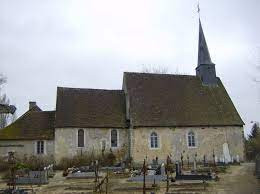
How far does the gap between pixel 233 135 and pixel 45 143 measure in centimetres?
1741

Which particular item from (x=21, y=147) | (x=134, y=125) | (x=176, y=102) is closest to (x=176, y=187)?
(x=134, y=125)

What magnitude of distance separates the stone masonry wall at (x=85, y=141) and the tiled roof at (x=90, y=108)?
0.55 meters

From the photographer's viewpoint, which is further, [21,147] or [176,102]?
[176,102]

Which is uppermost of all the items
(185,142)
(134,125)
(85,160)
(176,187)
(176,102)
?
(176,102)

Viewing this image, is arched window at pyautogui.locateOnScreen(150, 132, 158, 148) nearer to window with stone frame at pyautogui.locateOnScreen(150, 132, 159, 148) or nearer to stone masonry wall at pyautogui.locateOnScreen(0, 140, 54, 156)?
window with stone frame at pyautogui.locateOnScreen(150, 132, 159, 148)

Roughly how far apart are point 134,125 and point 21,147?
10.1 meters

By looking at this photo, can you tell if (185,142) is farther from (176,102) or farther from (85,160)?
(85,160)

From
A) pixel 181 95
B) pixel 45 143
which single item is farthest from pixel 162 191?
pixel 181 95

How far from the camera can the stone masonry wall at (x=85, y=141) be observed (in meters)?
31.5

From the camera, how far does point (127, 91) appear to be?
1374 inches

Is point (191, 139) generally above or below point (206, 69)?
below

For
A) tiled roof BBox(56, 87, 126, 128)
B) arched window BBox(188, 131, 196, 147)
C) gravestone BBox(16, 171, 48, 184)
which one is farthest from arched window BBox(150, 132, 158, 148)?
gravestone BBox(16, 171, 48, 184)

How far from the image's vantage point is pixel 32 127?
1287 inches

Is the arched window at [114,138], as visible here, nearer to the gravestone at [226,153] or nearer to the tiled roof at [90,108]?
the tiled roof at [90,108]
